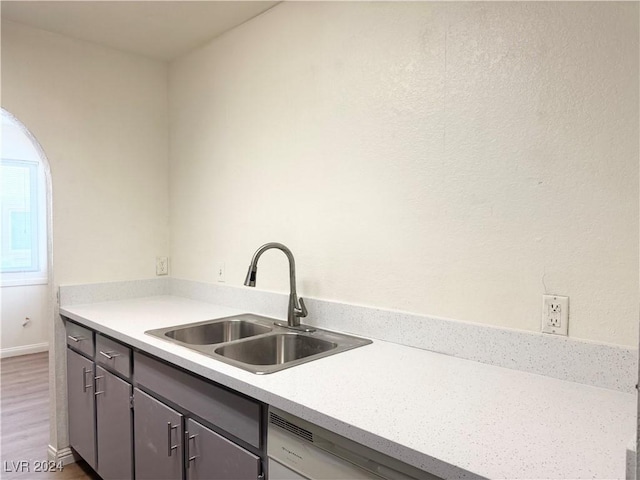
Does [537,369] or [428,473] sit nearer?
[428,473]

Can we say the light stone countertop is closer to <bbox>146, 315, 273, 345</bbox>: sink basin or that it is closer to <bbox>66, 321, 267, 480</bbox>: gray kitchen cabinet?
<bbox>66, 321, 267, 480</bbox>: gray kitchen cabinet

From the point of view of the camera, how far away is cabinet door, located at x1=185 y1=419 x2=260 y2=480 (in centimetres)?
134

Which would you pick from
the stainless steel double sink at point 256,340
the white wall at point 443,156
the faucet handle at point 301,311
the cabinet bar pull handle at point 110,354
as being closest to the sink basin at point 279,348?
the stainless steel double sink at point 256,340

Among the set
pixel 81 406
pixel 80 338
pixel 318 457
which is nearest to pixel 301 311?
pixel 318 457

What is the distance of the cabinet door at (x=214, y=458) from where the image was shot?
4.40 ft

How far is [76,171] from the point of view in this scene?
258 cm

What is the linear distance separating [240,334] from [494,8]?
5.44 feet

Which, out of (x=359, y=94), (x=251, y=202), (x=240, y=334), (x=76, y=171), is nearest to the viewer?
(x=359, y=94)

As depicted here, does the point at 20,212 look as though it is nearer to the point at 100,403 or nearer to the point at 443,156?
the point at 100,403

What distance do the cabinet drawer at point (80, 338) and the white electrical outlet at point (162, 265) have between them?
623 mm

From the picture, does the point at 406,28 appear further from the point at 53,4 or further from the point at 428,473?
the point at 53,4

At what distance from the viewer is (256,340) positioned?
1.80 meters

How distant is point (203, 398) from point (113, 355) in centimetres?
76

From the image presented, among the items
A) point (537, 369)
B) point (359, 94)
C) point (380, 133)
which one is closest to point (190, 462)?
point (537, 369)
